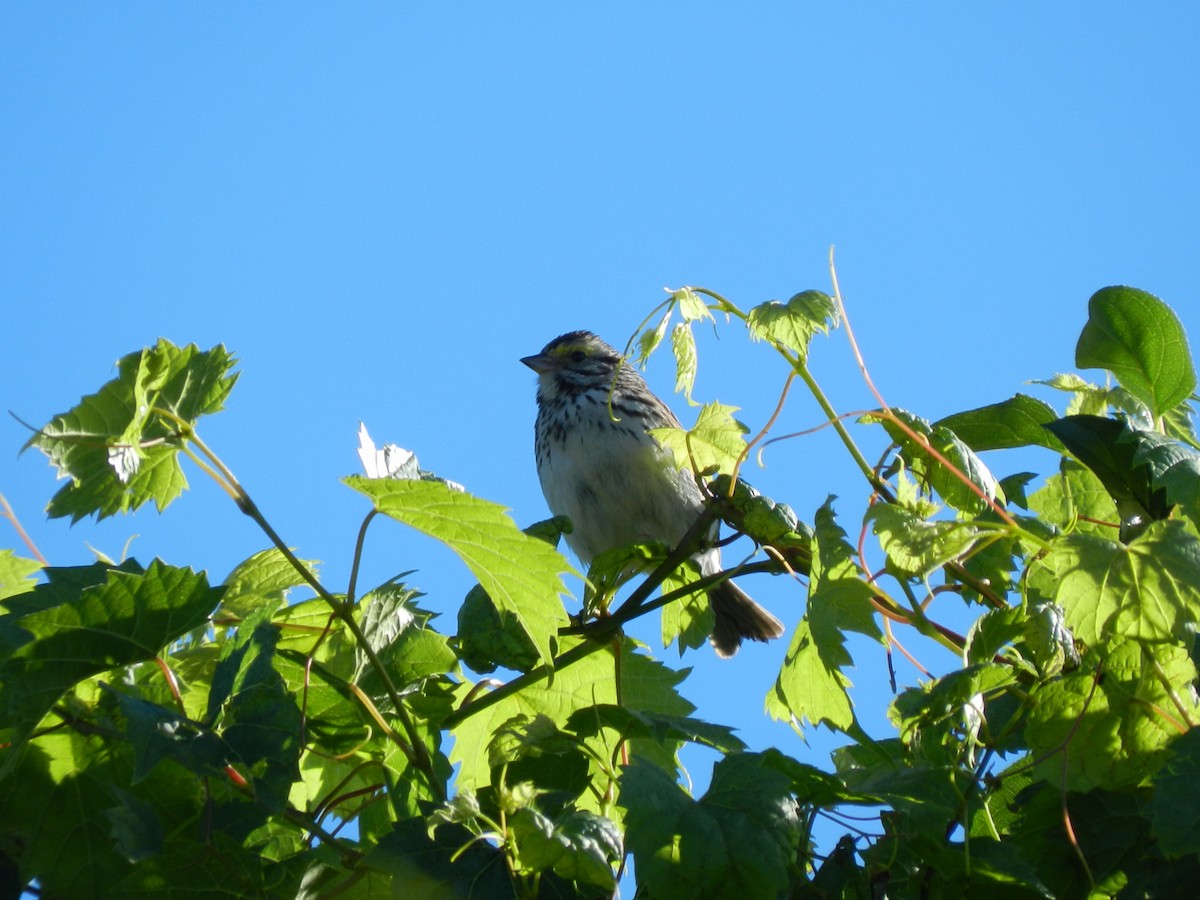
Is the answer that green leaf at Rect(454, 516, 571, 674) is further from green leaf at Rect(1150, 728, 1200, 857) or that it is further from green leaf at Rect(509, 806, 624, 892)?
green leaf at Rect(1150, 728, 1200, 857)

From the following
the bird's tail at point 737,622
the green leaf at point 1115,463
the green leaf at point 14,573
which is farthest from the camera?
the bird's tail at point 737,622

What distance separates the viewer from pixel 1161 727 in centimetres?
175

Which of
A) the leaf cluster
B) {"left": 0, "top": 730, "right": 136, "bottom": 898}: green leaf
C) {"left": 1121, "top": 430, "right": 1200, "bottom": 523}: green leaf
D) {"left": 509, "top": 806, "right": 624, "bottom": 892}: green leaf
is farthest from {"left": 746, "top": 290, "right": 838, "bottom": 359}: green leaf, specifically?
{"left": 0, "top": 730, "right": 136, "bottom": 898}: green leaf

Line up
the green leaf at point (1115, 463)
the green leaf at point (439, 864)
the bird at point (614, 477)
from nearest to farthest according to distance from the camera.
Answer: the green leaf at point (439, 864) < the green leaf at point (1115, 463) < the bird at point (614, 477)

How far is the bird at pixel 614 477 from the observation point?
5.61 meters

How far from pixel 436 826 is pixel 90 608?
0.53 m

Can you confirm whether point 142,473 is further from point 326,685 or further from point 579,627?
point 579,627

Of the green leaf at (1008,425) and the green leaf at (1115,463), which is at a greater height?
the green leaf at (1008,425)

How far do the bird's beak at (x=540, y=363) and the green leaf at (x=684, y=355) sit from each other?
428 centimetres

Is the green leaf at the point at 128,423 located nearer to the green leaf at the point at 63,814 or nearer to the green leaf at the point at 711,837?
the green leaf at the point at 63,814

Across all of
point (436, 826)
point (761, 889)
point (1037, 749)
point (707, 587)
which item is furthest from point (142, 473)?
point (1037, 749)

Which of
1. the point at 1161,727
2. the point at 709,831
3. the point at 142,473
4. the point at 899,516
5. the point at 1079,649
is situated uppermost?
the point at 142,473

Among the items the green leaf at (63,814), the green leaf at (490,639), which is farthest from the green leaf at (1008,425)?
the green leaf at (63,814)

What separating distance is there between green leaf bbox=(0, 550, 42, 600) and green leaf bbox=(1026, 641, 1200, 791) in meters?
1.60
